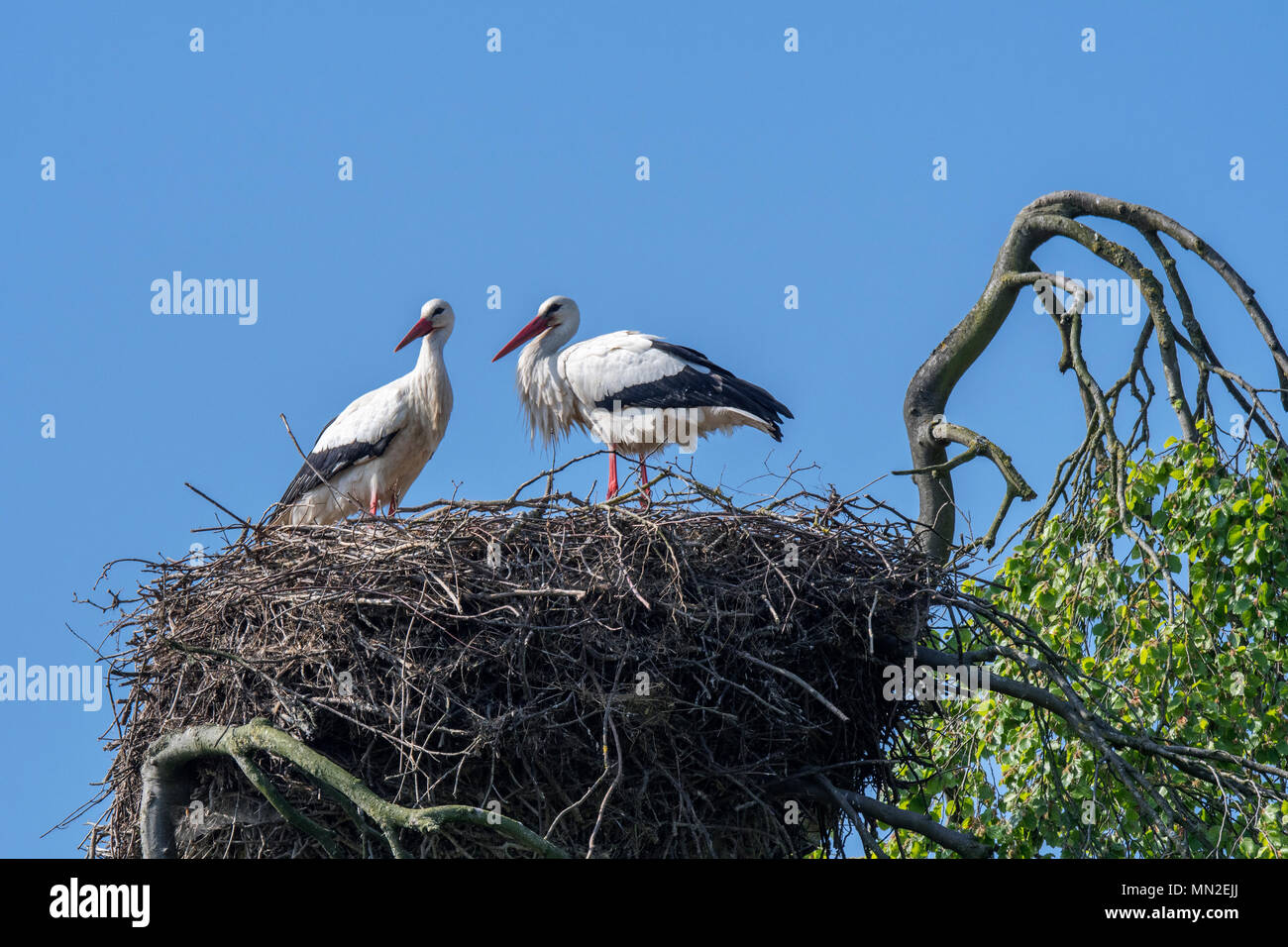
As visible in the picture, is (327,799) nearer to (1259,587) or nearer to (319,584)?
(319,584)

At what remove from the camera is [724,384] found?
8.66 metres

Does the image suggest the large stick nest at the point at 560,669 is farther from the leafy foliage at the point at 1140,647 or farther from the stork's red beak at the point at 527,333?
the stork's red beak at the point at 527,333

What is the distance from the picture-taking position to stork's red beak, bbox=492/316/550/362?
9.26m

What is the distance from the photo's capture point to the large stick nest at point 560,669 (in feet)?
16.6

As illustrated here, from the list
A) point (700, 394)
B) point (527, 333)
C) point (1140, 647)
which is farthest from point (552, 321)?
point (1140, 647)

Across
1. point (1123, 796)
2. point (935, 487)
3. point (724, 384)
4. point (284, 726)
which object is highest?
point (724, 384)

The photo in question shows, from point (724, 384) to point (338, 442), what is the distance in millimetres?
2331

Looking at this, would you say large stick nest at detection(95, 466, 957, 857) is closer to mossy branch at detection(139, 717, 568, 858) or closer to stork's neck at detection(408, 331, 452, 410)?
mossy branch at detection(139, 717, 568, 858)

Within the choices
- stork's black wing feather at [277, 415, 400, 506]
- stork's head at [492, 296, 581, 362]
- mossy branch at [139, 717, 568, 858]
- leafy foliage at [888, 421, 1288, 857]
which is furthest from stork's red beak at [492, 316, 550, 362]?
mossy branch at [139, 717, 568, 858]

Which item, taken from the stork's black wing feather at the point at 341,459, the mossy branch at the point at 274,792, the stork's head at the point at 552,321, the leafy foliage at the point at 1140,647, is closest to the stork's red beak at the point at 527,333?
the stork's head at the point at 552,321

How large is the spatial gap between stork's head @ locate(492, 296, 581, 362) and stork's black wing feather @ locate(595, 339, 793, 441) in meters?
0.73

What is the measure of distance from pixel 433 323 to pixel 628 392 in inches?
53.1

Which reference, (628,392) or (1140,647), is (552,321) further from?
(1140,647)
